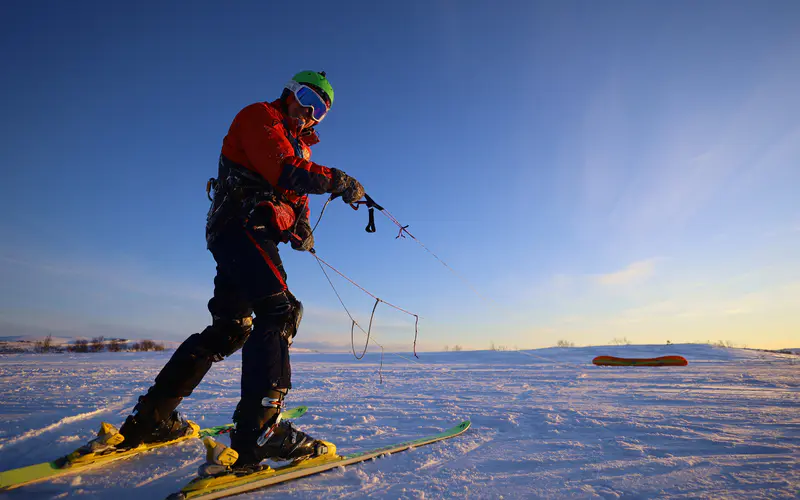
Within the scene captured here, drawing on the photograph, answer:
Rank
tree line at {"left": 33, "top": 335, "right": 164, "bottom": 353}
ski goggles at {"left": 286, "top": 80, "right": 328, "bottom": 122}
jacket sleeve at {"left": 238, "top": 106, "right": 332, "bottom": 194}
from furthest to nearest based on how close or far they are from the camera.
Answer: tree line at {"left": 33, "top": 335, "right": 164, "bottom": 353} → ski goggles at {"left": 286, "top": 80, "right": 328, "bottom": 122} → jacket sleeve at {"left": 238, "top": 106, "right": 332, "bottom": 194}

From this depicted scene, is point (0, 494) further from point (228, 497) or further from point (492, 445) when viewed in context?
point (492, 445)

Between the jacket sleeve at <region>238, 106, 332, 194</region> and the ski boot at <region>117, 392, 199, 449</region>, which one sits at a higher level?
the jacket sleeve at <region>238, 106, 332, 194</region>

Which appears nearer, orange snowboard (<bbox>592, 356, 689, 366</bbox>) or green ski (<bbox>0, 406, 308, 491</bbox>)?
green ski (<bbox>0, 406, 308, 491</bbox>)

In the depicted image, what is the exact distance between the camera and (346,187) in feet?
7.68

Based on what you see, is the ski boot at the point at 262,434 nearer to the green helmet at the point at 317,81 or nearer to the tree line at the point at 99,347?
the green helmet at the point at 317,81

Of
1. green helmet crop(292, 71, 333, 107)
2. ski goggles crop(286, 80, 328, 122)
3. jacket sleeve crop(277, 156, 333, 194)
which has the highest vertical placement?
green helmet crop(292, 71, 333, 107)

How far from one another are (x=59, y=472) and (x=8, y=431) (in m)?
1.59

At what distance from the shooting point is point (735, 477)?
69.9 inches

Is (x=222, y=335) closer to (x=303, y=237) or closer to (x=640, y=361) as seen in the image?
(x=303, y=237)

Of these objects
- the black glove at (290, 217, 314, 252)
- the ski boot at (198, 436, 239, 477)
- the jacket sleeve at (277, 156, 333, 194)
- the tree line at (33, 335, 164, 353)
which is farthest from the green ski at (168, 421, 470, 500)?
the tree line at (33, 335, 164, 353)

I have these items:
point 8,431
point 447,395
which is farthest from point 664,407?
point 8,431

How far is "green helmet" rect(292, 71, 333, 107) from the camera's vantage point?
8.30 ft

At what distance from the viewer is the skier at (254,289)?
1.92 metres

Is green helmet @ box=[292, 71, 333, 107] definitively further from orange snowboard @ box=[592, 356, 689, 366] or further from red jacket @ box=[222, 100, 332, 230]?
orange snowboard @ box=[592, 356, 689, 366]
